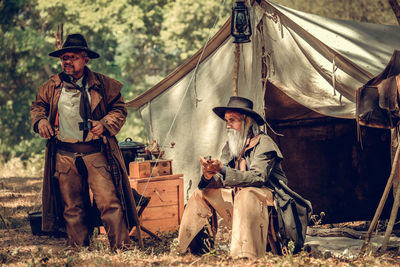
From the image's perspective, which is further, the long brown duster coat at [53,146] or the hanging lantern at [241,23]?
the hanging lantern at [241,23]

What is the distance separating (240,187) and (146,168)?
1647mm

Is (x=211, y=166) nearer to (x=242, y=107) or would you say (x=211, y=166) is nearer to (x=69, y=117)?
(x=242, y=107)

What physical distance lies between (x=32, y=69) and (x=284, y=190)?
16020 mm

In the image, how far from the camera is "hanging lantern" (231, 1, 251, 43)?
5819 millimetres

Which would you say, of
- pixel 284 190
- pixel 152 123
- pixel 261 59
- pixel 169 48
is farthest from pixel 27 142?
pixel 284 190

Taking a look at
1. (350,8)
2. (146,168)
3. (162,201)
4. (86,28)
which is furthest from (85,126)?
(350,8)

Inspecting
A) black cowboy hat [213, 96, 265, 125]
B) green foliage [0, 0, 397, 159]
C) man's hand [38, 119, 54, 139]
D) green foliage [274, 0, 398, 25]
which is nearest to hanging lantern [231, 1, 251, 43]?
black cowboy hat [213, 96, 265, 125]

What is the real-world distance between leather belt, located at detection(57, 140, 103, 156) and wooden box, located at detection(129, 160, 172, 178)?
101 centimetres

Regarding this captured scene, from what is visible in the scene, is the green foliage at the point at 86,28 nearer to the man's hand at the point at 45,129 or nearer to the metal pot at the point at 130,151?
the metal pot at the point at 130,151

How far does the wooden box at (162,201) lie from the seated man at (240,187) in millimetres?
1282

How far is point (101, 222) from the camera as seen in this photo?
520 cm

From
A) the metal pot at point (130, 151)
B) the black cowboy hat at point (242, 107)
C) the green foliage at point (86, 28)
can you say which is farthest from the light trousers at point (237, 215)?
the green foliage at point (86, 28)

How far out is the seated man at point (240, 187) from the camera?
4.30 m

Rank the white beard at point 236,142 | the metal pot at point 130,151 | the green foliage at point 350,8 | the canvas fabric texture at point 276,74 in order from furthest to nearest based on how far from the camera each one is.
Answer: the green foliage at point 350,8
the metal pot at point 130,151
the canvas fabric texture at point 276,74
the white beard at point 236,142
